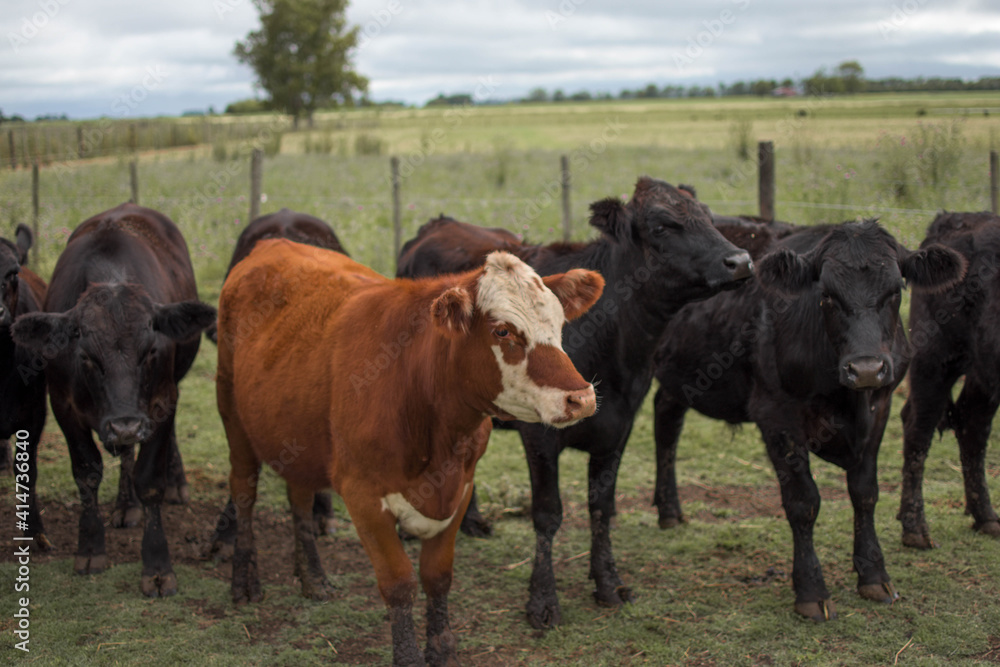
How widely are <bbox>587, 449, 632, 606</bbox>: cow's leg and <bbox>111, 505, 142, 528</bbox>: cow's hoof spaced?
3336 millimetres

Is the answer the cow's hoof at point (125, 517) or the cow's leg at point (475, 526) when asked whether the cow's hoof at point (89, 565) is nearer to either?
the cow's hoof at point (125, 517)

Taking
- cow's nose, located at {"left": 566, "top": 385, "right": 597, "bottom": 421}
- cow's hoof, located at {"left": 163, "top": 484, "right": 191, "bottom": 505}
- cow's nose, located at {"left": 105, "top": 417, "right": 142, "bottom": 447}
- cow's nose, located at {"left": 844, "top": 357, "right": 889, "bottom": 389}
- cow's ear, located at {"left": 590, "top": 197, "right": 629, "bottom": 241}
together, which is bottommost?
cow's hoof, located at {"left": 163, "top": 484, "right": 191, "bottom": 505}

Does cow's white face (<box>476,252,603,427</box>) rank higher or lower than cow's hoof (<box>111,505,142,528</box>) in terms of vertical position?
higher

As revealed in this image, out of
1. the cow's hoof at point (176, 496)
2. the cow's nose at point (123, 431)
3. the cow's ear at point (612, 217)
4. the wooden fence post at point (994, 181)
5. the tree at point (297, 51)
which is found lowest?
the cow's hoof at point (176, 496)

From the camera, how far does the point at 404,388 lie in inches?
142

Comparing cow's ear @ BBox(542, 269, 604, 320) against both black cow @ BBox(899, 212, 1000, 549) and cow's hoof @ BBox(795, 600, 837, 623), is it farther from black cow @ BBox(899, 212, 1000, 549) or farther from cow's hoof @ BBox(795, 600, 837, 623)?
black cow @ BBox(899, 212, 1000, 549)

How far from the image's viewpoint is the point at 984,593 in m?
4.49

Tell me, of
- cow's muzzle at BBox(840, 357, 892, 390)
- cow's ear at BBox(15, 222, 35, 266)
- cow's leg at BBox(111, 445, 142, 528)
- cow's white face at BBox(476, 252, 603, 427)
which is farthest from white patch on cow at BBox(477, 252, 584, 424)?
cow's ear at BBox(15, 222, 35, 266)

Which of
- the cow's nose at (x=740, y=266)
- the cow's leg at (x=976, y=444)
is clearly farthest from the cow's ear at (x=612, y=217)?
the cow's leg at (x=976, y=444)

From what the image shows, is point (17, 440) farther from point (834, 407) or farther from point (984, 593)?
point (984, 593)

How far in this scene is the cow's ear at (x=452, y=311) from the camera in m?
3.16

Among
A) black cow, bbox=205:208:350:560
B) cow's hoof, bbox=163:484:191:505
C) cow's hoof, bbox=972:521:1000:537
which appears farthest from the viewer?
cow's hoof, bbox=163:484:191:505

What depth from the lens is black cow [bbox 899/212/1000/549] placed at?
5.13 m

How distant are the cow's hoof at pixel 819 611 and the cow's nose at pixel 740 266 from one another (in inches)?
71.8
